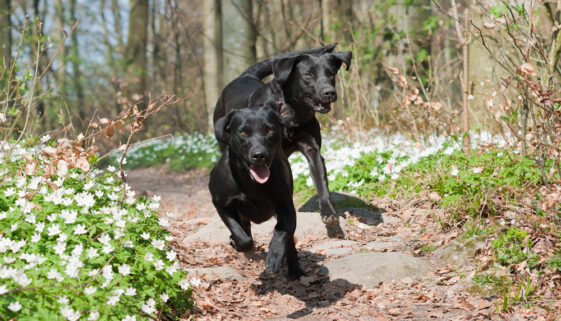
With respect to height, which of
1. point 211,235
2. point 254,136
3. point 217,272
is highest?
point 254,136

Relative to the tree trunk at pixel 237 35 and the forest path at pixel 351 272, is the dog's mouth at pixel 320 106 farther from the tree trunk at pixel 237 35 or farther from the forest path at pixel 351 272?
the tree trunk at pixel 237 35

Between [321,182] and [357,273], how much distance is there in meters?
1.48

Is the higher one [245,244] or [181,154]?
[245,244]

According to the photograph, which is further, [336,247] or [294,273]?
Answer: [336,247]

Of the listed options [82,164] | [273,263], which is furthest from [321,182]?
[82,164]

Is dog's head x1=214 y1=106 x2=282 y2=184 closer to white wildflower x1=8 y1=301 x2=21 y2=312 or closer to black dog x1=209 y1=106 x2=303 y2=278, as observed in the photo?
black dog x1=209 y1=106 x2=303 y2=278

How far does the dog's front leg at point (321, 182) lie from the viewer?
5594 millimetres

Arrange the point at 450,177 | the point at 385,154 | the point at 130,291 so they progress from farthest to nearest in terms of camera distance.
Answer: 1. the point at 385,154
2. the point at 450,177
3. the point at 130,291

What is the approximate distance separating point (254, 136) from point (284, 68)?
6.73 ft

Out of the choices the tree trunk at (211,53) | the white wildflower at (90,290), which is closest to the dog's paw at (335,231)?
the white wildflower at (90,290)

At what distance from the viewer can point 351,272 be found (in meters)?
4.71

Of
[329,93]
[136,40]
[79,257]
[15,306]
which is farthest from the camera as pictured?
[136,40]

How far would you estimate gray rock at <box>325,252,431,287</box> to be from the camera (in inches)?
180

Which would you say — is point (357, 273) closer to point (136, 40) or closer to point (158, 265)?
point (158, 265)
